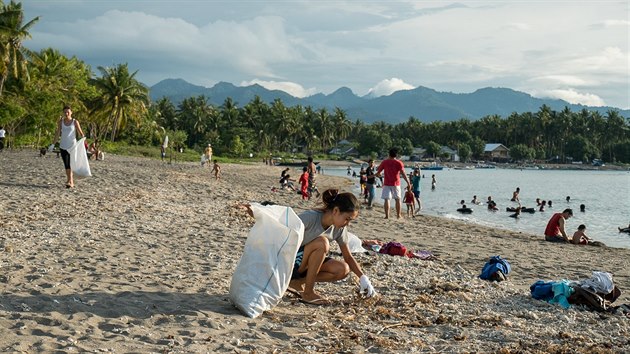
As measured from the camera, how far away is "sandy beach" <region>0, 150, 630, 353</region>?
434cm

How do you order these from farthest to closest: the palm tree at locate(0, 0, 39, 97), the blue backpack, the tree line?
the tree line < the palm tree at locate(0, 0, 39, 97) < the blue backpack

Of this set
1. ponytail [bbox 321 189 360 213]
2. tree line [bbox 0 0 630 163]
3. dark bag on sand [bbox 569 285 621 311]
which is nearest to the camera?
ponytail [bbox 321 189 360 213]

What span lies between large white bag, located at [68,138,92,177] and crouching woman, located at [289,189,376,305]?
8.77 m

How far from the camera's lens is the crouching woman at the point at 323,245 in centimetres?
522

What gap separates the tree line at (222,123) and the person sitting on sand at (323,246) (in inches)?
1322

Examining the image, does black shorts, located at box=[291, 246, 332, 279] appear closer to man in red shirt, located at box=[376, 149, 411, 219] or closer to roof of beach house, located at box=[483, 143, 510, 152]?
man in red shirt, located at box=[376, 149, 411, 219]

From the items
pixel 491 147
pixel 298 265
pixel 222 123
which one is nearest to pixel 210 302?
pixel 298 265

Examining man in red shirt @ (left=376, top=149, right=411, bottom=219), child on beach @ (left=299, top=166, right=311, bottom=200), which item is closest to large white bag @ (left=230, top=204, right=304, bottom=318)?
man in red shirt @ (left=376, top=149, right=411, bottom=219)

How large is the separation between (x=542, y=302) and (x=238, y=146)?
72.1 metres

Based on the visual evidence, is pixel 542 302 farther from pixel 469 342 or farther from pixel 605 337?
pixel 469 342

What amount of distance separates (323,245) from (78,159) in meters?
9.41

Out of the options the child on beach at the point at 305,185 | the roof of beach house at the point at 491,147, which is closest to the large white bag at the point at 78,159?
the child on beach at the point at 305,185

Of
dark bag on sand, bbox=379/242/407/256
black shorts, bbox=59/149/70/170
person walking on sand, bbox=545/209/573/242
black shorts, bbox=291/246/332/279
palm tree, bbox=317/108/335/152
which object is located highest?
palm tree, bbox=317/108/335/152

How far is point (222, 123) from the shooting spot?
84.5 meters
